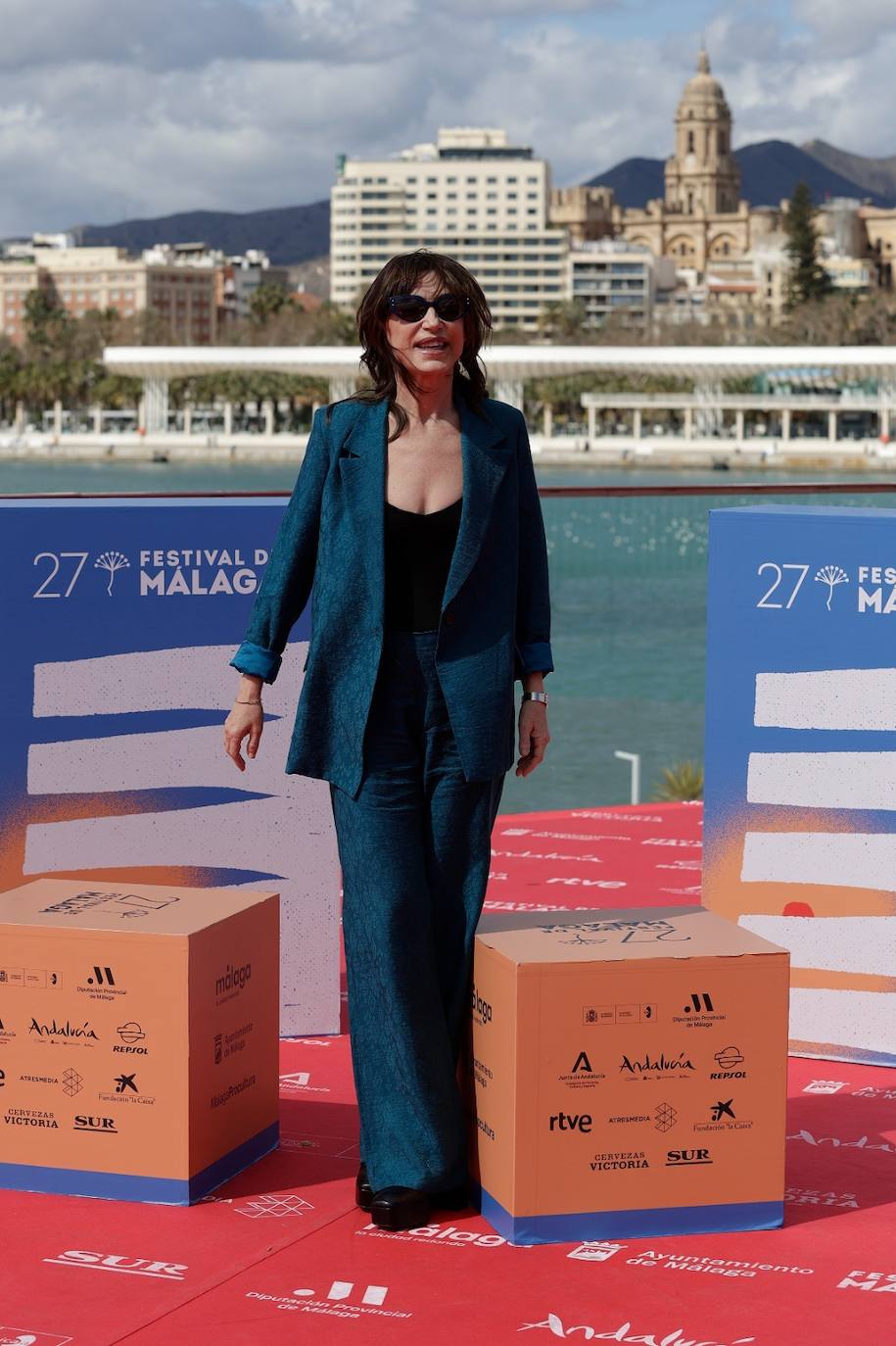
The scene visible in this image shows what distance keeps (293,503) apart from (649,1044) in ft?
2.98

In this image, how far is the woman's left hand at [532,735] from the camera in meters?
2.96

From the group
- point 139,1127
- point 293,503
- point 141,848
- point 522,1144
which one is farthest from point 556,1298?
point 141,848

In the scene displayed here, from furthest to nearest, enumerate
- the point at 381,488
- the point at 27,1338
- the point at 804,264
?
1. the point at 804,264
2. the point at 381,488
3. the point at 27,1338

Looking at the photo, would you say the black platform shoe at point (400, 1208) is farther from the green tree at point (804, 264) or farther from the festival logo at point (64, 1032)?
the green tree at point (804, 264)

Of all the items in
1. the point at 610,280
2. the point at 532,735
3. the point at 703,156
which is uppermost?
the point at 703,156

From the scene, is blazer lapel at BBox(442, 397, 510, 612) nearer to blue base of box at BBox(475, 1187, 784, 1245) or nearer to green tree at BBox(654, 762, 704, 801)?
blue base of box at BBox(475, 1187, 784, 1245)

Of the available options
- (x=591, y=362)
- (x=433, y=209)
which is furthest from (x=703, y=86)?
(x=591, y=362)

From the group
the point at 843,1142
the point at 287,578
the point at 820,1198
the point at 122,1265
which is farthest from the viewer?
the point at 843,1142

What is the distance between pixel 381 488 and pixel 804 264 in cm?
10173

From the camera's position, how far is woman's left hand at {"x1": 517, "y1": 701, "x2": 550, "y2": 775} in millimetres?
2957

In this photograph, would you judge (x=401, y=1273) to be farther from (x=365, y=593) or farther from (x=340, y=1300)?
(x=365, y=593)

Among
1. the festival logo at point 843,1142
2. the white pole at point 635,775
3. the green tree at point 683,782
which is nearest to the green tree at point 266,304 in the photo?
the green tree at point 683,782

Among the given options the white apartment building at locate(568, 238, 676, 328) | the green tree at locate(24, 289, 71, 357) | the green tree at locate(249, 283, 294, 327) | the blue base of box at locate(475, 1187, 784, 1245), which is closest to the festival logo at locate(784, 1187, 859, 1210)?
the blue base of box at locate(475, 1187, 784, 1245)

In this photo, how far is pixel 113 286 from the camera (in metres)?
154
